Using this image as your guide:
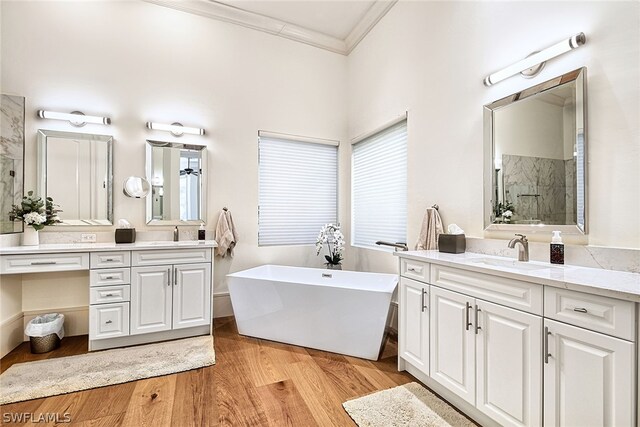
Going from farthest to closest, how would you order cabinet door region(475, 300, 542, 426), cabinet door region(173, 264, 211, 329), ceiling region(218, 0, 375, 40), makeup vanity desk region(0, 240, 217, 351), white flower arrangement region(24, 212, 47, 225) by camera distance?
ceiling region(218, 0, 375, 40) < cabinet door region(173, 264, 211, 329) < white flower arrangement region(24, 212, 47, 225) < makeup vanity desk region(0, 240, 217, 351) < cabinet door region(475, 300, 542, 426)

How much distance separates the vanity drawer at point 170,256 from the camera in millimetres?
2651

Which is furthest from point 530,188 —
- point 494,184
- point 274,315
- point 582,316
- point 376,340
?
point 274,315

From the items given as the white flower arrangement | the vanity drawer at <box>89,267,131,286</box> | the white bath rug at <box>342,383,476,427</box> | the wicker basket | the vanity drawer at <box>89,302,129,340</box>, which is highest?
the white flower arrangement

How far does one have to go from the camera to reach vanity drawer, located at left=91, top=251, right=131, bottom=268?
2535 mm

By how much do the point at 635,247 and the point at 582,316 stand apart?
22.3 inches

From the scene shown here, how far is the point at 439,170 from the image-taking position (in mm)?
2549

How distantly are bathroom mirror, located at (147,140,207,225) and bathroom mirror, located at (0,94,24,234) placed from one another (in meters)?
1.03

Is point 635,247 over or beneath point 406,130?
beneath

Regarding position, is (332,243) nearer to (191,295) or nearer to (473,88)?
(191,295)

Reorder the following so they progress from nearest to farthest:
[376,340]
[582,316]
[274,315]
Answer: [582,316] → [376,340] → [274,315]

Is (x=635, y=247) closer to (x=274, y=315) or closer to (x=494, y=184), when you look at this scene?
(x=494, y=184)

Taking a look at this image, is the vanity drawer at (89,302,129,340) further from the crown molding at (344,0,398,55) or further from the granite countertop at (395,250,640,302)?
the crown molding at (344,0,398,55)

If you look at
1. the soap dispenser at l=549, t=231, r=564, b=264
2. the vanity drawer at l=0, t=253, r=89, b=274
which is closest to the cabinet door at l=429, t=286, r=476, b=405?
the soap dispenser at l=549, t=231, r=564, b=264

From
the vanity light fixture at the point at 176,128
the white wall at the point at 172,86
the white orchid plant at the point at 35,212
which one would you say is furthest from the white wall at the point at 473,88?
the white orchid plant at the point at 35,212
